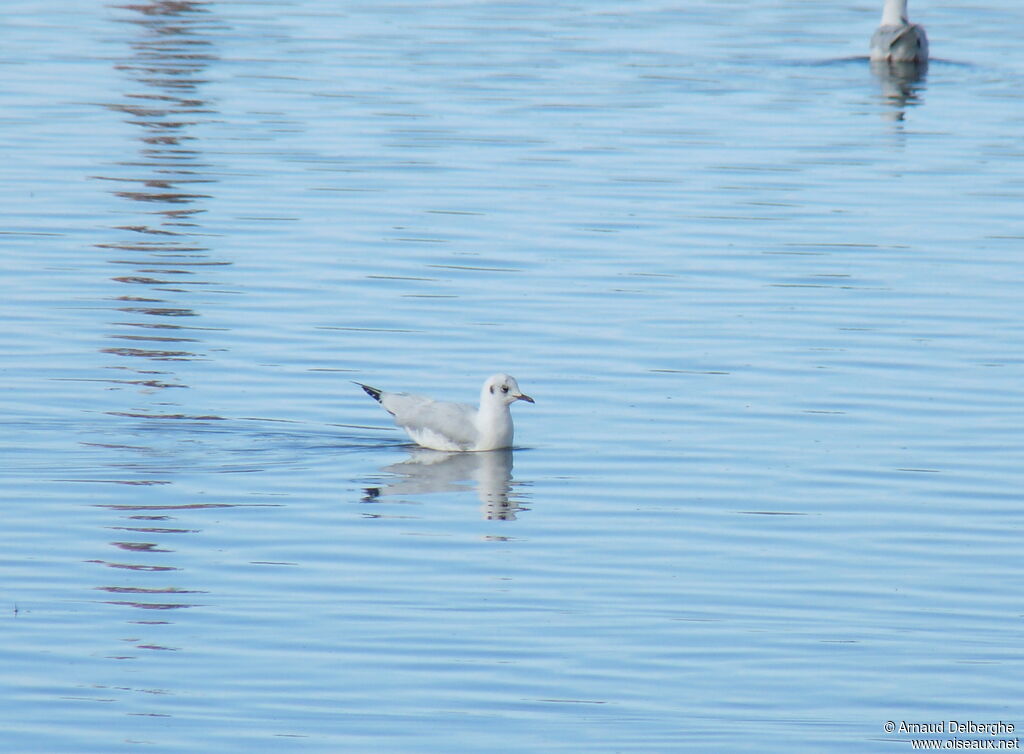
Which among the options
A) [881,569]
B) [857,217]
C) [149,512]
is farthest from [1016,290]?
[149,512]

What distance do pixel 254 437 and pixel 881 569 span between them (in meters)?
4.30

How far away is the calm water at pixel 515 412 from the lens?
9141mm

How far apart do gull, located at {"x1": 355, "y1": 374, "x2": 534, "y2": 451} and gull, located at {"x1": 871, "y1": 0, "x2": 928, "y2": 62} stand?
19.2m

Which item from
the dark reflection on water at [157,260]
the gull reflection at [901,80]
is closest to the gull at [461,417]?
the dark reflection on water at [157,260]

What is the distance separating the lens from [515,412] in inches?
587

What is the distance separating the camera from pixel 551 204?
21.1 meters

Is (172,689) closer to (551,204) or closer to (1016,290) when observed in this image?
(1016,290)

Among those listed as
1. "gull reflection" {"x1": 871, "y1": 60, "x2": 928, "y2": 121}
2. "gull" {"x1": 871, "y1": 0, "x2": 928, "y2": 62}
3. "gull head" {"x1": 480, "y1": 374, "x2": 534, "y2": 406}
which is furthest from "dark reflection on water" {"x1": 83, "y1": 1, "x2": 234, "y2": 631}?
"gull" {"x1": 871, "y1": 0, "x2": 928, "y2": 62}

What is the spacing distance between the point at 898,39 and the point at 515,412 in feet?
59.1

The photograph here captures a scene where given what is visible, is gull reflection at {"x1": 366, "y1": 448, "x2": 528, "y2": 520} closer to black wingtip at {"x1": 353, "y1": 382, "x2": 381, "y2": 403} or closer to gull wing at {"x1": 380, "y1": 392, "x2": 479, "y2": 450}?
gull wing at {"x1": 380, "y1": 392, "x2": 479, "y2": 450}

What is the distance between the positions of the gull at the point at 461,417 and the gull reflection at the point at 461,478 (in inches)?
3.6

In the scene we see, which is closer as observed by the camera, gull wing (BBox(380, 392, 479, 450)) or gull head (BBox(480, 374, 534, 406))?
gull wing (BBox(380, 392, 479, 450))

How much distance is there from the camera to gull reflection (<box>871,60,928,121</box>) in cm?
2905

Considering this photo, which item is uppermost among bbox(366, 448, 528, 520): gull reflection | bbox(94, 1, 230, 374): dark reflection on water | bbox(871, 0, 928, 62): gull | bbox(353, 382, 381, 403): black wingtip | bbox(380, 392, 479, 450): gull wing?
bbox(871, 0, 928, 62): gull
